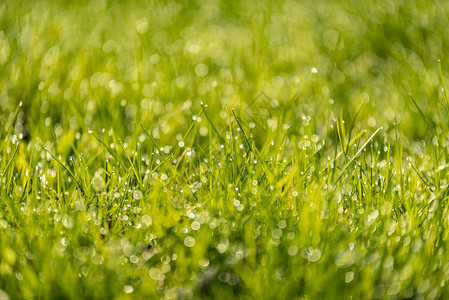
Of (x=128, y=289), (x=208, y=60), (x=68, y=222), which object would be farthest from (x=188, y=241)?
(x=208, y=60)

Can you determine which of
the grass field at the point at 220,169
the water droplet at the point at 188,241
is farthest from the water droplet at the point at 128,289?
the water droplet at the point at 188,241

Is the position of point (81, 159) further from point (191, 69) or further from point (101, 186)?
point (191, 69)

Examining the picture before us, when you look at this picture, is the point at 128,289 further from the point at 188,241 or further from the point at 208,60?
the point at 208,60

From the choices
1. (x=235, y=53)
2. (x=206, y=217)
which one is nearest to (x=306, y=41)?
(x=235, y=53)

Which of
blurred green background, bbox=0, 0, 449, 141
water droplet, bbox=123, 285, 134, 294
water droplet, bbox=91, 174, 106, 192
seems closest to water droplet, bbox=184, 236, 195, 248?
water droplet, bbox=123, 285, 134, 294

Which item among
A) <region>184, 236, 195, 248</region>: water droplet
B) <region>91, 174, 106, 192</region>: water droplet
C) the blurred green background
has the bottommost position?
the blurred green background

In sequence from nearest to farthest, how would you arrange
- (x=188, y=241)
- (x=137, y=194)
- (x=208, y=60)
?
1. (x=188, y=241)
2. (x=137, y=194)
3. (x=208, y=60)

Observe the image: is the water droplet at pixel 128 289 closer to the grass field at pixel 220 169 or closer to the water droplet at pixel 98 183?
the grass field at pixel 220 169

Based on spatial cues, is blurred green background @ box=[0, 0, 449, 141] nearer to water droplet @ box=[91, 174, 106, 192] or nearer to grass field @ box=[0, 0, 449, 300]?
grass field @ box=[0, 0, 449, 300]
